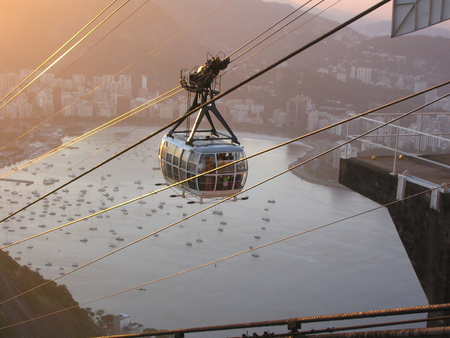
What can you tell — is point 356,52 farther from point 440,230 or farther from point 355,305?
point 440,230

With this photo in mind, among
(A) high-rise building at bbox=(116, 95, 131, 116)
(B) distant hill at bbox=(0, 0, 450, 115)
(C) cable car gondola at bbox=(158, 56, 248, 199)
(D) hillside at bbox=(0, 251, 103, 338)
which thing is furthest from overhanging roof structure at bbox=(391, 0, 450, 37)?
(A) high-rise building at bbox=(116, 95, 131, 116)

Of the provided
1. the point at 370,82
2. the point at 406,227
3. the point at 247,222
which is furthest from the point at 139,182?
the point at 370,82

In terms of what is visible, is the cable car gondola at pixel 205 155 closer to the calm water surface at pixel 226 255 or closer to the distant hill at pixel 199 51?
the calm water surface at pixel 226 255

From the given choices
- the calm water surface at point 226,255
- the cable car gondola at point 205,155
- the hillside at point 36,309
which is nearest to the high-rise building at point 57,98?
the calm water surface at point 226,255

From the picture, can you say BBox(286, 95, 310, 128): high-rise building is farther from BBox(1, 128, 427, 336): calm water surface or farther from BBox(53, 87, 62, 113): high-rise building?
BBox(53, 87, 62, 113): high-rise building

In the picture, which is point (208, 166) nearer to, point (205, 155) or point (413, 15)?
point (205, 155)

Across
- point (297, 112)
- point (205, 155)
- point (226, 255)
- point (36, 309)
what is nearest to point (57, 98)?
point (297, 112)
